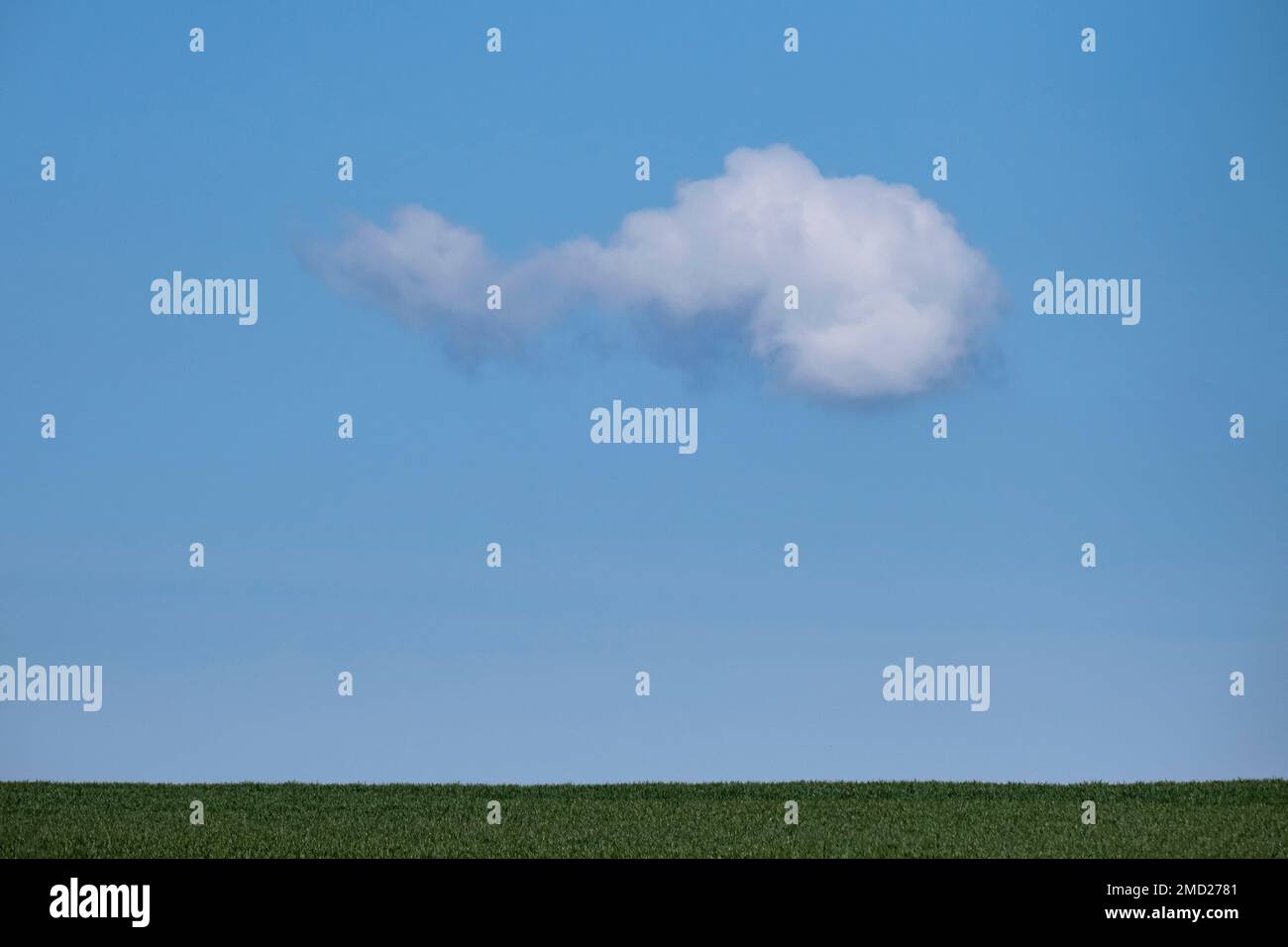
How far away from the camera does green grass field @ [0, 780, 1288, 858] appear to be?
23.9 m

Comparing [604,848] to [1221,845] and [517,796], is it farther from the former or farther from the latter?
[1221,845]

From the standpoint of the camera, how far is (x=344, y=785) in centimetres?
3062

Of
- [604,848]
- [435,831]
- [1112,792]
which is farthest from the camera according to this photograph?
[1112,792]

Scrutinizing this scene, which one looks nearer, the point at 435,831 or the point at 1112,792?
the point at 435,831

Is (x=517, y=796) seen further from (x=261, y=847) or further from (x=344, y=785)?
(x=261, y=847)

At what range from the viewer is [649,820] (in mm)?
26766

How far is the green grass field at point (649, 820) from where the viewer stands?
23875 millimetres

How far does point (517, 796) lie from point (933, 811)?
7521mm

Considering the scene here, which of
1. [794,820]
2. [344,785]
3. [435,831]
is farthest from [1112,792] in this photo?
[344,785]

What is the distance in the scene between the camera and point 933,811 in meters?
27.5

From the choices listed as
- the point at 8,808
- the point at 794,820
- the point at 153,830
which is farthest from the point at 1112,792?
the point at 8,808
